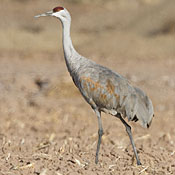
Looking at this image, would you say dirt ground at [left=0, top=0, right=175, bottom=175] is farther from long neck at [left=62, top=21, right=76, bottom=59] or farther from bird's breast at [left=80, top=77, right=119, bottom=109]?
long neck at [left=62, top=21, right=76, bottom=59]

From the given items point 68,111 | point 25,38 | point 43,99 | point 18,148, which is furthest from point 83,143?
point 25,38

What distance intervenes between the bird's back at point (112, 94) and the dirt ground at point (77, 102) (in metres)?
0.64

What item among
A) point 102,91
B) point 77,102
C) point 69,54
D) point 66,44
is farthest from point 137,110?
point 77,102

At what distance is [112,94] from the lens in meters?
5.59

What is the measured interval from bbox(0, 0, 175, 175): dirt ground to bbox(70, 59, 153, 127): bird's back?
0.64 metres

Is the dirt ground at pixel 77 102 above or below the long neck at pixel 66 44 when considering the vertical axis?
below

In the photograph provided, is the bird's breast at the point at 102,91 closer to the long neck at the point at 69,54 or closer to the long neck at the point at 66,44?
the long neck at the point at 69,54

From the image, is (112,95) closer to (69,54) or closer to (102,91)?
(102,91)

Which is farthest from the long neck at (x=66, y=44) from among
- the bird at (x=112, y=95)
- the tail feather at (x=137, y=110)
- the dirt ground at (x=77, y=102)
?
the dirt ground at (x=77, y=102)

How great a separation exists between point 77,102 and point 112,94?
543 cm

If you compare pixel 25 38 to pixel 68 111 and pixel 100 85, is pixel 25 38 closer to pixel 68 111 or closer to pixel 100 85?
pixel 68 111

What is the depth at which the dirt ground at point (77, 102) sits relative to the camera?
5480 mm

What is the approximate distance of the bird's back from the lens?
551cm

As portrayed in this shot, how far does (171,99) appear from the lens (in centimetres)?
1144
